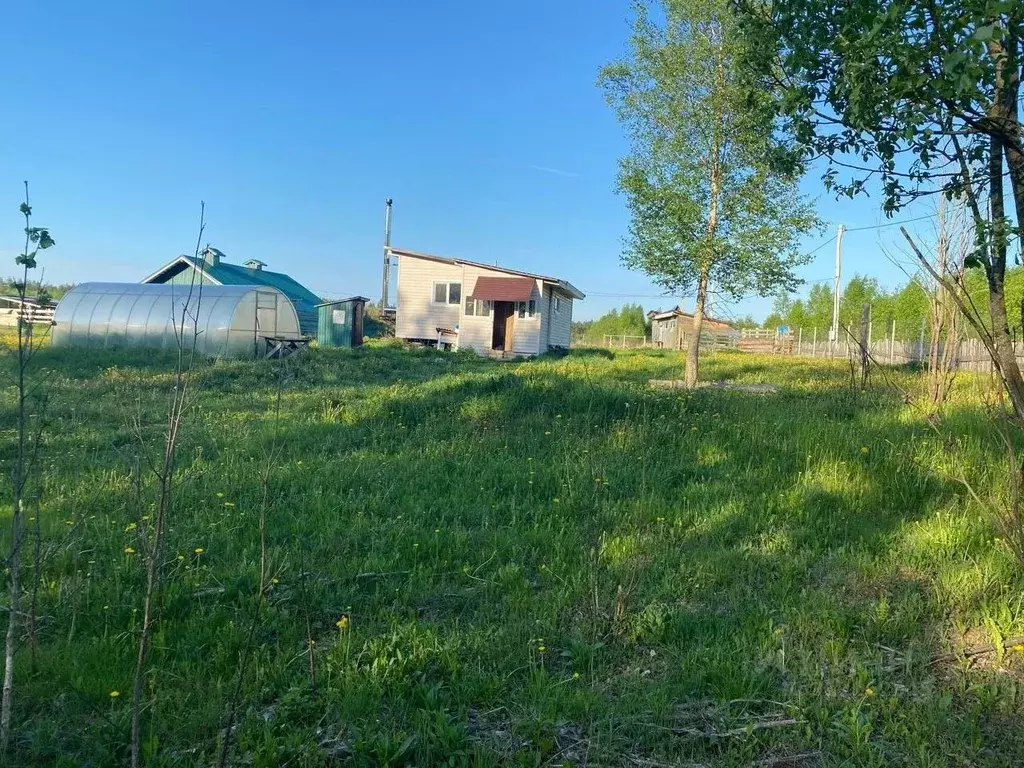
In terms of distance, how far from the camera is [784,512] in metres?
4.88

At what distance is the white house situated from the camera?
26188mm

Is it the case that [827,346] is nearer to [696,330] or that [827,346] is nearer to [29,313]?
[696,330]

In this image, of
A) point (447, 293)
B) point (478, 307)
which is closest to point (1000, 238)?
point (478, 307)

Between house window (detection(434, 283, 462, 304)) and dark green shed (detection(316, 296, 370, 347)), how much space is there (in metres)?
2.94

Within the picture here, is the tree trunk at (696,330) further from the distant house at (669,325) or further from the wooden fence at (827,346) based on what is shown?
the distant house at (669,325)

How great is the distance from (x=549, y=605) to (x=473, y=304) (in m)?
23.5

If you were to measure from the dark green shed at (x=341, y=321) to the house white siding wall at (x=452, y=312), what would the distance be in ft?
5.48

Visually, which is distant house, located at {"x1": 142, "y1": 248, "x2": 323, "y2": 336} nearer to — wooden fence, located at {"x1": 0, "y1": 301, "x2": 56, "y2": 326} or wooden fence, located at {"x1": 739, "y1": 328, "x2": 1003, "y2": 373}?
wooden fence, located at {"x1": 0, "y1": 301, "x2": 56, "y2": 326}

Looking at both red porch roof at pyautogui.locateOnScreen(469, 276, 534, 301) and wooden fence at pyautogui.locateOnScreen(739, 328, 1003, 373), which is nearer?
wooden fence at pyautogui.locateOnScreen(739, 328, 1003, 373)

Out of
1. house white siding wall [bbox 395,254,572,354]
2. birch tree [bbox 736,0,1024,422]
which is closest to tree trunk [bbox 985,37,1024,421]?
birch tree [bbox 736,0,1024,422]

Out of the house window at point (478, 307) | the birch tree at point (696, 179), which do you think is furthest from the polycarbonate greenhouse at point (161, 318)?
the birch tree at point (696, 179)

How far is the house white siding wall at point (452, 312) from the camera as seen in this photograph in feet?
86.7

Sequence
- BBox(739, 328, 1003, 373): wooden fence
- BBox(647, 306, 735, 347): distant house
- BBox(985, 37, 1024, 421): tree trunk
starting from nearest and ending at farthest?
BBox(985, 37, 1024, 421): tree trunk
BBox(739, 328, 1003, 373): wooden fence
BBox(647, 306, 735, 347): distant house

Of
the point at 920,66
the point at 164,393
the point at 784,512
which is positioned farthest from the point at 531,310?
the point at 920,66
